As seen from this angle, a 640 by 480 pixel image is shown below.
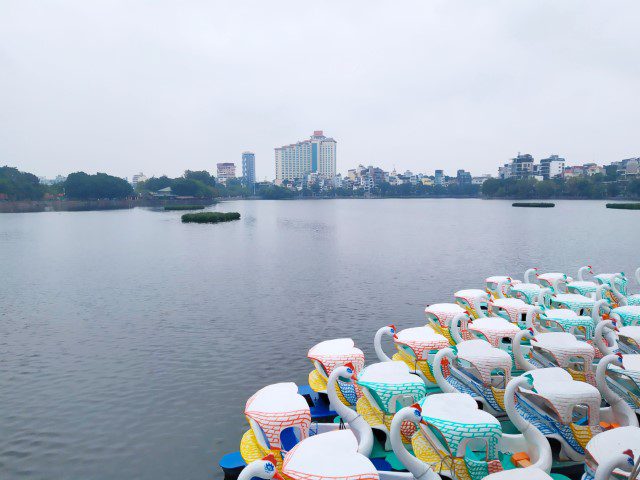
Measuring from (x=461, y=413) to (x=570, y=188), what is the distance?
15424 cm

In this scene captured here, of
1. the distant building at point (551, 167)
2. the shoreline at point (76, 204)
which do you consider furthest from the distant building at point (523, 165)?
the shoreline at point (76, 204)

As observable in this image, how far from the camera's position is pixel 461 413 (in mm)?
7992

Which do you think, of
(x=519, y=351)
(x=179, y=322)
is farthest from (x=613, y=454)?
(x=179, y=322)

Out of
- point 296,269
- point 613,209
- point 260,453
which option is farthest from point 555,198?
point 260,453

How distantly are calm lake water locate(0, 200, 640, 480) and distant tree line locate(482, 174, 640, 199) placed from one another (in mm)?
101578

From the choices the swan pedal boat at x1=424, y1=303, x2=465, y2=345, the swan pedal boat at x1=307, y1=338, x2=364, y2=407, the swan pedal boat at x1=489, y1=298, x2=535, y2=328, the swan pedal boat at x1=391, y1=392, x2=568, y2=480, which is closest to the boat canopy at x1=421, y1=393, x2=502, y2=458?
the swan pedal boat at x1=391, y1=392, x2=568, y2=480

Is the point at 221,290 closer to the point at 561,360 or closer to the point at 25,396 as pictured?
the point at 25,396

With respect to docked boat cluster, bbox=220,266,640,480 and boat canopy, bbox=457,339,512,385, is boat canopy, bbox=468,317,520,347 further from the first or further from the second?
boat canopy, bbox=457,339,512,385

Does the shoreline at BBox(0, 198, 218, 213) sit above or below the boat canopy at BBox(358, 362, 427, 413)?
above

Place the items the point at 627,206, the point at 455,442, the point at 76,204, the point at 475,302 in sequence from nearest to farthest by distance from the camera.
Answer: the point at 455,442
the point at 475,302
the point at 627,206
the point at 76,204

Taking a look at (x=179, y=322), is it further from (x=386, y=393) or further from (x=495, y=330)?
(x=495, y=330)

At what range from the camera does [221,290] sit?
85.2 ft

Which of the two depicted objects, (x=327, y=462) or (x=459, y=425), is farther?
(x=459, y=425)

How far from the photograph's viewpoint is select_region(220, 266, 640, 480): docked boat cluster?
7.01 meters
